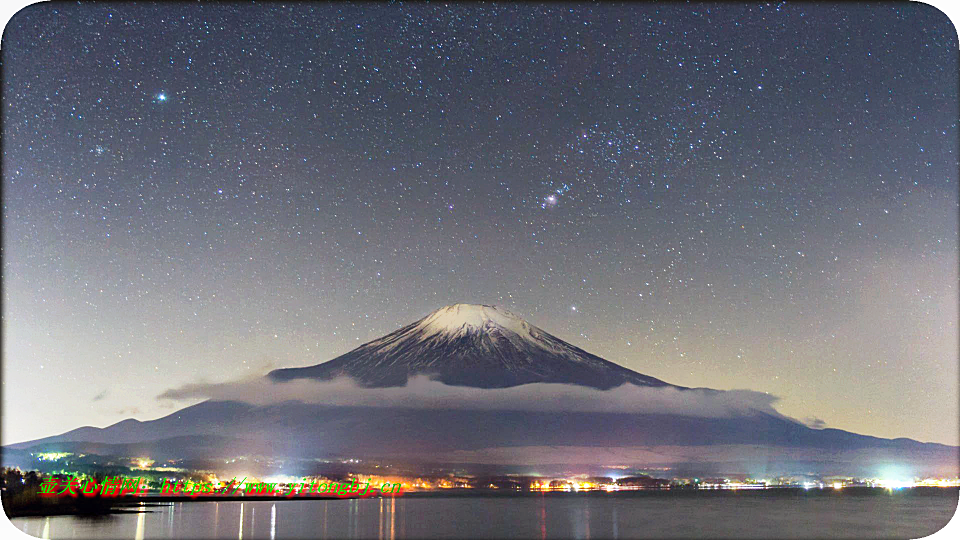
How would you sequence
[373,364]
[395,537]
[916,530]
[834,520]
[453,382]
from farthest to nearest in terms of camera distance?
[453,382] < [373,364] < [834,520] < [916,530] < [395,537]

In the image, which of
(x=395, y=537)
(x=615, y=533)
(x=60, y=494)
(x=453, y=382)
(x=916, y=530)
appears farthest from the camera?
(x=453, y=382)

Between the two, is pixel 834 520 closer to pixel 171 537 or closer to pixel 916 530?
pixel 916 530

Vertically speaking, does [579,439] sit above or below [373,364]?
below

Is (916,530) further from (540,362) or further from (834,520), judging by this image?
(540,362)

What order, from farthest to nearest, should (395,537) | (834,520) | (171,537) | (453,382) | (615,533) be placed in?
(453,382)
(834,520)
(615,533)
(395,537)
(171,537)

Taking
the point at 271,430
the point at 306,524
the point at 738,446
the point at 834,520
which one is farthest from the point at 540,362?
the point at 306,524

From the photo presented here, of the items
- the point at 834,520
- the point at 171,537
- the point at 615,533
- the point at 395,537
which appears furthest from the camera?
the point at 834,520

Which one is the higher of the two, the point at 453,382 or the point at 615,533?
the point at 453,382

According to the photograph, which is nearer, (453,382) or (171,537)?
(171,537)

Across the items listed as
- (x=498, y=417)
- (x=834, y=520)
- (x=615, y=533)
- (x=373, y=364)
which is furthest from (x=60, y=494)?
(x=498, y=417)
